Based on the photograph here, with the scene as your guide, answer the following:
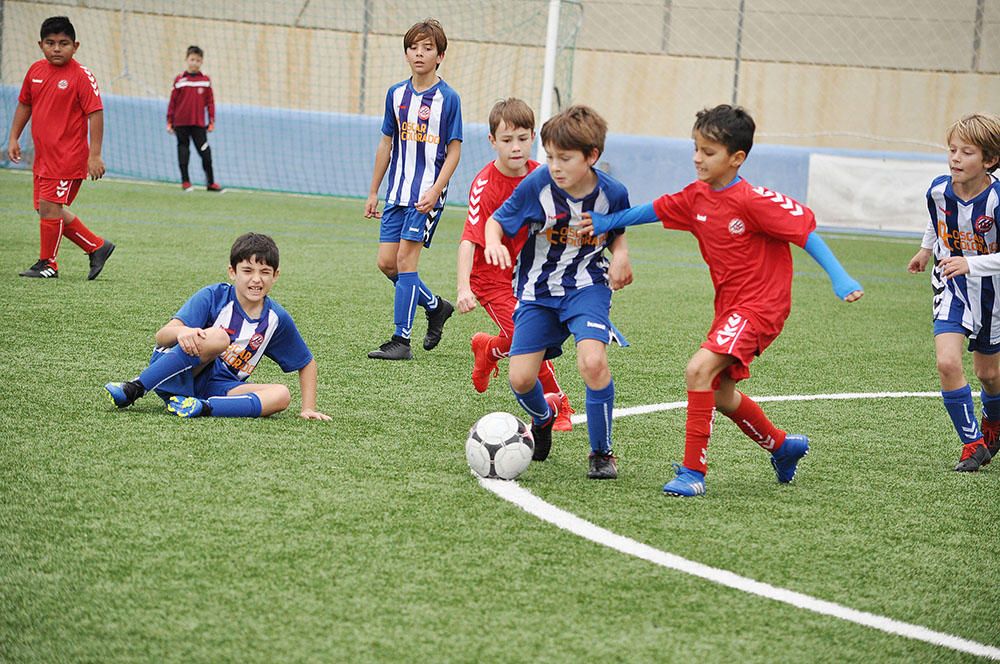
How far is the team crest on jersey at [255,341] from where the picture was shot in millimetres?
5078

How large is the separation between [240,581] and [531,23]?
18786 mm

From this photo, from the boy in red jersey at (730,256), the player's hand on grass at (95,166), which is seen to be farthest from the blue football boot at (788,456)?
the player's hand on grass at (95,166)

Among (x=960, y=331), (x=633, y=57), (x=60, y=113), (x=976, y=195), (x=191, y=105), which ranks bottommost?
(x=960, y=331)

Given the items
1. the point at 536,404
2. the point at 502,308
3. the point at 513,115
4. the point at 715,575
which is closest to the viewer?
the point at 715,575

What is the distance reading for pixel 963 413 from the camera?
507 cm

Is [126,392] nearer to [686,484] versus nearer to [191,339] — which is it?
[191,339]

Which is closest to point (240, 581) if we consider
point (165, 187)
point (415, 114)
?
point (415, 114)

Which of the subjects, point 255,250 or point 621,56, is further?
point 621,56

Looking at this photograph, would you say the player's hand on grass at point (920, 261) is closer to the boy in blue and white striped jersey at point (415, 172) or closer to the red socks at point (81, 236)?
the boy in blue and white striped jersey at point (415, 172)

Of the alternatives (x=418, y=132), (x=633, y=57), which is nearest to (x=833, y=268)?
(x=418, y=132)

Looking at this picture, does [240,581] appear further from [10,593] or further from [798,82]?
[798,82]

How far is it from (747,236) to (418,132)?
3.50m

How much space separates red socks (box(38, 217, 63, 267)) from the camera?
9.09 meters

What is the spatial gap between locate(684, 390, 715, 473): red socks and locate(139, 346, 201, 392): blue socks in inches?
78.1
